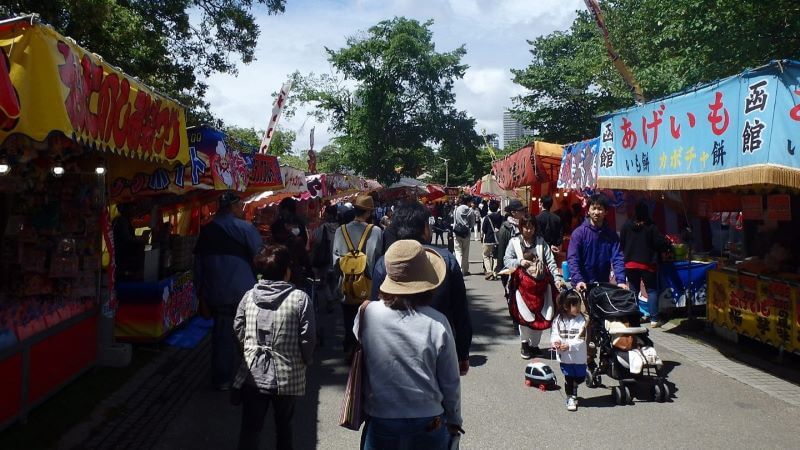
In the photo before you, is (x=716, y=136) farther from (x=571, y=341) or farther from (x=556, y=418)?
(x=556, y=418)

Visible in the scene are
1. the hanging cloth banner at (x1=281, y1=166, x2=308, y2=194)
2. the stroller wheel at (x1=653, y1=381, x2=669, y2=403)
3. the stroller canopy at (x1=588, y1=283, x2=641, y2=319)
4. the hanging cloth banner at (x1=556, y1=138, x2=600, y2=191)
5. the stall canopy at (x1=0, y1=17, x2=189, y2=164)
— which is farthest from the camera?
the hanging cloth banner at (x1=281, y1=166, x2=308, y2=194)

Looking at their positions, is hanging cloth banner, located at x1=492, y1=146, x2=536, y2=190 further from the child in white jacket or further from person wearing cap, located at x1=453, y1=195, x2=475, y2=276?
the child in white jacket

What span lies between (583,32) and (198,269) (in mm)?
34048

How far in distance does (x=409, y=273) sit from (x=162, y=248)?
20.9ft

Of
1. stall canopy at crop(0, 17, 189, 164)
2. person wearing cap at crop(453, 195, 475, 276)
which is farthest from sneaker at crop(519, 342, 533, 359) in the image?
person wearing cap at crop(453, 195, 475, 276)

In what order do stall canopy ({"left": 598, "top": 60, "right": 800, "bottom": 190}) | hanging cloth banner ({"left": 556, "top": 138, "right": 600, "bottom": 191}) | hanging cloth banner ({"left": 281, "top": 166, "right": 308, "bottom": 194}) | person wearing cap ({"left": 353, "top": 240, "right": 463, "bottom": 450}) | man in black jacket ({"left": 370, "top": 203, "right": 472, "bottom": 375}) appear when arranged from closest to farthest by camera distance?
person wearing cap ({"left": 353, "top": 240, "right": 463, "bottom": 450}) < man in black jacket ({"left": 370, "top": 203, "right": 472, "bottom": 375}) < stall canopy ({"left": 598, "top": 60, "right": 800, "bottom": 190}) < hanging cloth banner ({"left": 556, "top": 138, "right": 600, "bottom": 191}) < hanging cloth banner ({"left": 281, "top": 166, "right": 308, "bottom": 194})

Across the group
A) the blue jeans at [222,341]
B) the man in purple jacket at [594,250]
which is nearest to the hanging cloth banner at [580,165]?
the man in purple jacket at [594,250]

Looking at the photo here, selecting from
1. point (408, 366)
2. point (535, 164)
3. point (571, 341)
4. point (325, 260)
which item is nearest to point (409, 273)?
point (408, 366)

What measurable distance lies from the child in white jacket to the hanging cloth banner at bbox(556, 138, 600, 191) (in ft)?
14.8

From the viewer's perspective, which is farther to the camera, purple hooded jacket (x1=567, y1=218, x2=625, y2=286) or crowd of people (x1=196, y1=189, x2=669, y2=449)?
purple hooded jacket (x1=567, y1=218, x2=625, y2=286)

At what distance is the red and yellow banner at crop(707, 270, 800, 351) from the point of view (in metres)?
7.04

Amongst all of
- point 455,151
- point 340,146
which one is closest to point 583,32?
point 455,151

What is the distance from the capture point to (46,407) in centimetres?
555

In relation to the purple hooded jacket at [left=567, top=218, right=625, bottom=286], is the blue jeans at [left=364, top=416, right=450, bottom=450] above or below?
below
